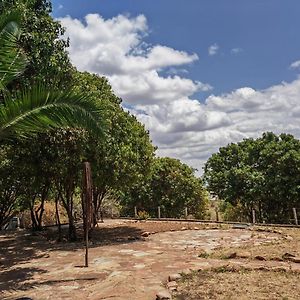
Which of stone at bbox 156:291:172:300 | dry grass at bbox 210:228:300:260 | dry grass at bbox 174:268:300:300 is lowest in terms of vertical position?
dry grass at bbox 174:268:300:300

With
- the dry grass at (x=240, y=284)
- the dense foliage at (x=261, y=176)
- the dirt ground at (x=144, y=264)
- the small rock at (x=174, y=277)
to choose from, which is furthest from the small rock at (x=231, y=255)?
the dense foliage at (x=261, y=176)

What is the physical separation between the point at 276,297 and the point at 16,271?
6.88 meters

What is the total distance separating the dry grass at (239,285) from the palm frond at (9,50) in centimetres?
542

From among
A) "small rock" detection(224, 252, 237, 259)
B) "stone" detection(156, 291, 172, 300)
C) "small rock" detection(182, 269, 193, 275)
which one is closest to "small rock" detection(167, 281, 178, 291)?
"stone" detection(156, 291, 172, 300)

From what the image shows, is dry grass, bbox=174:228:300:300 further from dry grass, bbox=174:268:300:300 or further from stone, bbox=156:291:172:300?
stone, bbox=156:291:172:300

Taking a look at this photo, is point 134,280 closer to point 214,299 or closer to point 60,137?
point 214,299

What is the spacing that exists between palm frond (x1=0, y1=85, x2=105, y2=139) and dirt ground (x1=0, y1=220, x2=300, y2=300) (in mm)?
3321

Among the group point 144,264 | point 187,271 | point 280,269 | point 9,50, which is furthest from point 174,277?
point 9,50

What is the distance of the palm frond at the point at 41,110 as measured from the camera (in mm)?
7250

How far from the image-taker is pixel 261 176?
80.3ft

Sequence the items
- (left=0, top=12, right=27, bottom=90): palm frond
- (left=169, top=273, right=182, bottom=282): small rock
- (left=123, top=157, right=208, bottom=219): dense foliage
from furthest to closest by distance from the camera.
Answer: (left=123, top=157, right=208, bottom=219): dense foliage → (left=169, top=273, right=182, bottom=282): small rock → (left=0, top=12, right=27, bottom=90): palm frond

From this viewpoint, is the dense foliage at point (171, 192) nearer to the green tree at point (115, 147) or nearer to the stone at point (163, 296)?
the green tree at point (115, 147)

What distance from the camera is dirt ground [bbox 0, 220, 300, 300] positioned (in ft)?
24.7

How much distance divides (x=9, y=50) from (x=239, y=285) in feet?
21.7
